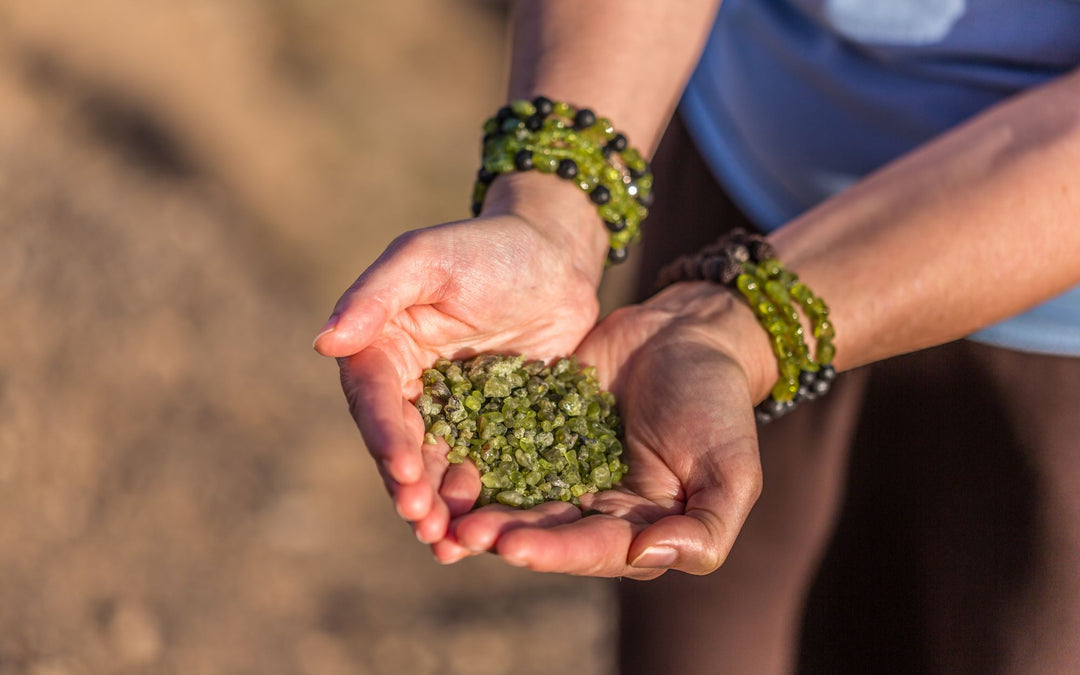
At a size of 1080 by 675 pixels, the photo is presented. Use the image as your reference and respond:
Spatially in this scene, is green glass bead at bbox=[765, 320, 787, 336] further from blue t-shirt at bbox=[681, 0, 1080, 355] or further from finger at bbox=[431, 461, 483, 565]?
finger at bbox=[431, 461, 483, 565]

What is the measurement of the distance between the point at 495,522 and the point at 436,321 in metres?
0.50

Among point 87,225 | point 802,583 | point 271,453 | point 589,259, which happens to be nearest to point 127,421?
point 271,453

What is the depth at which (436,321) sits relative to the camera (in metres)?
1.62

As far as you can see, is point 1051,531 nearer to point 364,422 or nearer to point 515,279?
point 515,279

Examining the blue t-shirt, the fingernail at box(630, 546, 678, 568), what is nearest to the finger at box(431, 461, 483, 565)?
the fingernail at box(630, 546, 678, 568)

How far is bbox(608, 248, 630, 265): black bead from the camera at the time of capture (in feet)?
6.46

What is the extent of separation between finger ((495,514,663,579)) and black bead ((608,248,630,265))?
780 mm

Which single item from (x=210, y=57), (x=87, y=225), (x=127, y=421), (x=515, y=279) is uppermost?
(x=210, y=57)

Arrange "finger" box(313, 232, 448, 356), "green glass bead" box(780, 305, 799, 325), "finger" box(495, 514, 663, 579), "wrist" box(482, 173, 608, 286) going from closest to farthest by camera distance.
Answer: "finger" box(495, 514, 663, 579) < "finger" box(313, 232, 448, 356) < "green glass bead" box(780, 305, 799, 325) < "wrist" box(482, 173, 608, 286)

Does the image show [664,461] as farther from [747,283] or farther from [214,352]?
[214,352]

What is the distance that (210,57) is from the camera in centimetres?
522

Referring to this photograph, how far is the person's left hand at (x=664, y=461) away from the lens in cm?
124

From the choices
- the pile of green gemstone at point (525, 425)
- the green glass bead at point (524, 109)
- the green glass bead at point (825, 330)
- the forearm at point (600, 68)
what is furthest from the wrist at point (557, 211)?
the green glass bead at point (825, 330)

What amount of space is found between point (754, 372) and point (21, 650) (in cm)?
262
